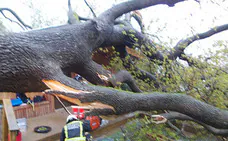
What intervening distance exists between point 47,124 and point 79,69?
4.90m

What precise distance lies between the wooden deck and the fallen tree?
3.75m

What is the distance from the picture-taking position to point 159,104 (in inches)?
109

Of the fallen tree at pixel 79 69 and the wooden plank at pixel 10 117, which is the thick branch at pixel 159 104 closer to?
the fallen tree at pixel 79 69

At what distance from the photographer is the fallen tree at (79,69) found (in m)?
2.15

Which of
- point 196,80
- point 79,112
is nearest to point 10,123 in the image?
point 79,112

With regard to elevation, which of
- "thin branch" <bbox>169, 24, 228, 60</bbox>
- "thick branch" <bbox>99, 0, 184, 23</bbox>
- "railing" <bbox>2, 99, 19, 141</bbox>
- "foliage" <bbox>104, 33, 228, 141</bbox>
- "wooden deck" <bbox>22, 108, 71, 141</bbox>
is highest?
"thick branch" <bbox>99, 0, 184, 23</bbox>

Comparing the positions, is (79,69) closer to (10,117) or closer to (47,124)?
(10,117)

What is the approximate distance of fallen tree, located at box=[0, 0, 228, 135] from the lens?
215cm

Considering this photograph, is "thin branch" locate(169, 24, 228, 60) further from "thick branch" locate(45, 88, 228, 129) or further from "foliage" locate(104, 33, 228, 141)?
"thick branch" locate(45, 88, 228, 129)

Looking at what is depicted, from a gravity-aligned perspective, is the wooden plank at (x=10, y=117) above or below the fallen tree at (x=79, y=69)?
below

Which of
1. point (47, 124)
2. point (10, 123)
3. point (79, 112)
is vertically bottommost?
point (47, 124)

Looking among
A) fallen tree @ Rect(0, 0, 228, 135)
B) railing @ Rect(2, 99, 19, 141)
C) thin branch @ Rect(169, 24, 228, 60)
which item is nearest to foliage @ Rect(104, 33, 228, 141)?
thin branch @ Rect(169, 24, 228, 60)

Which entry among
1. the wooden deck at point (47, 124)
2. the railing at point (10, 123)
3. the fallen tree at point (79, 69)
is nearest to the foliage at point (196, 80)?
A: the fallen tree at point (79, 69)

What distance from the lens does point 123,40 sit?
4500mm
